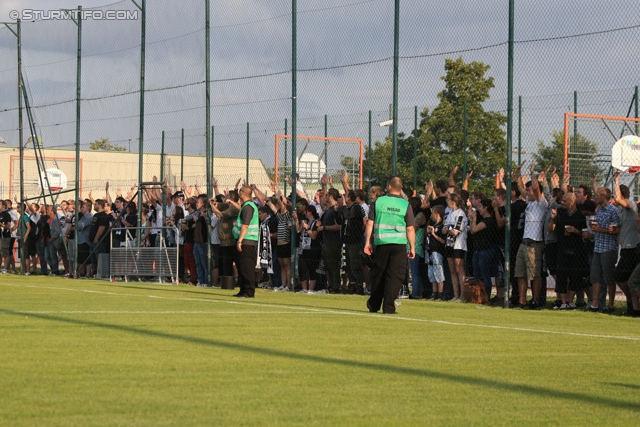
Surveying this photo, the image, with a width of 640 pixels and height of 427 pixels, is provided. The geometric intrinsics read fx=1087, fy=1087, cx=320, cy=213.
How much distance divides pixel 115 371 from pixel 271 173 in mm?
22870

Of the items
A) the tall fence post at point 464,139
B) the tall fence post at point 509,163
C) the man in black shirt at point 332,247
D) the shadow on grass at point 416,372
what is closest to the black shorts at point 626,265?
the tall fence post at point 509,163

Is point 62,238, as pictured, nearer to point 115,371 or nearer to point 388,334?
point 388,334

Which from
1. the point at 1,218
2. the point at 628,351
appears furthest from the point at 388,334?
the point at 1,218

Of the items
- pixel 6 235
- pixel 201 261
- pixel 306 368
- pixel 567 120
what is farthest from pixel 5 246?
pixel 306 368

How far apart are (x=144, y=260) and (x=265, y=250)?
3.88 metres

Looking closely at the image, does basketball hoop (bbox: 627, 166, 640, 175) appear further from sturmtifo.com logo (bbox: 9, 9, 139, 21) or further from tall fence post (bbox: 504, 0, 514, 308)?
sturmtifo.com logo (bbox: 9, 9, 139, 21)

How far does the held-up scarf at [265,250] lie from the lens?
23812 mm

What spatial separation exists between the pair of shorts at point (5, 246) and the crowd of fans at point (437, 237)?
4435 mm

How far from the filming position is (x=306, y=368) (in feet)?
28.8

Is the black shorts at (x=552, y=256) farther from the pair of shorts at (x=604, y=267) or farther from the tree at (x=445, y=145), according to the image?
the tree at (x=445, y=145)

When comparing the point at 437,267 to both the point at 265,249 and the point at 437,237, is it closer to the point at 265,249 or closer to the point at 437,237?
the point at 437,237

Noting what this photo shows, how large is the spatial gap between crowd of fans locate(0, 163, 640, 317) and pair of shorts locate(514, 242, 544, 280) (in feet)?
0.06

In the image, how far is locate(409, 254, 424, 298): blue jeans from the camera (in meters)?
20.9

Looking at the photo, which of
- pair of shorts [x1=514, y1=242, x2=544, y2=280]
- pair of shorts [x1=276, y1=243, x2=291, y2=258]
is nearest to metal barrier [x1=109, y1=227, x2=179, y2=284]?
pair of shorts [x1=276, y1=243, x2=291, y2=258]
